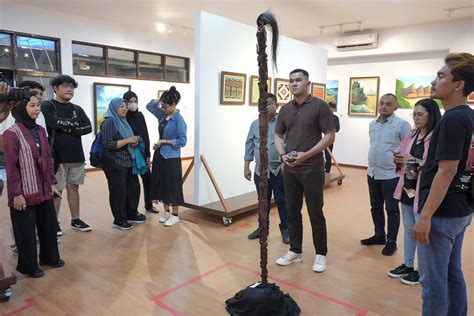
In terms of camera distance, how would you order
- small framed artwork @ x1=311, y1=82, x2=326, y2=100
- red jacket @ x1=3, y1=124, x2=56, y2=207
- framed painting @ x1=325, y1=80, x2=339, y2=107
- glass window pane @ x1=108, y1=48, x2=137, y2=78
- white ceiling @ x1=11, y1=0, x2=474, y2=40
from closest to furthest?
red jacket @ x1=3, y1=124, x2=56, y2=207
white ceiling @ x1=11, y1=0, x2=474, y2=40
small framed artwork @ x1=311, y1=82, x2=326, y2=100
glass window pane @ x1=108, y1=48, x2=137, y2=78
framed painting @ x1=325, y1=80, x2=339, y2=107

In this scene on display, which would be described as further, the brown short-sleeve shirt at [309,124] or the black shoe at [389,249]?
the black shoe at [389,249]

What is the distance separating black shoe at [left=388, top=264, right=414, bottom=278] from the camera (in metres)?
2.86

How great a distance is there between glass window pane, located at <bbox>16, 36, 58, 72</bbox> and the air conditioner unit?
6.21 m

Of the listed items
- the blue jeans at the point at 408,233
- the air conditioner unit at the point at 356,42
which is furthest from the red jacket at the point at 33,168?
the air conditioner unit at the point at 356,42

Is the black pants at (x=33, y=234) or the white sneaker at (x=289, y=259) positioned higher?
the black pants at (x=33, y=234)

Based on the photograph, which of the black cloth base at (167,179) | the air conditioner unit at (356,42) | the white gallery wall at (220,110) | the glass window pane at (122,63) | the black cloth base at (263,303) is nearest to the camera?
the black cloth base at (263,303)

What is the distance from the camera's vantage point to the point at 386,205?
330 centimetres

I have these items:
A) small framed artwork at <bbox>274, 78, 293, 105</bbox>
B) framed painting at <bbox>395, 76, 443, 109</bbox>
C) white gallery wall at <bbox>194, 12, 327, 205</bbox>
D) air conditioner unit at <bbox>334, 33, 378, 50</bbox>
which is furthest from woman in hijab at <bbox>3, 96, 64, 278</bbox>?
framed painting at <bbox>395, 76, 443, 109</bbox>

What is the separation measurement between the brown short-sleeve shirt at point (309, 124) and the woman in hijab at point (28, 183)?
6.52ft

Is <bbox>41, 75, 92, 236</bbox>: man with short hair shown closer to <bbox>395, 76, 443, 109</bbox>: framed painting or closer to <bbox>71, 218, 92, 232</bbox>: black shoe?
<bbox>71, 218, 92, 232</bbox>: black shoe

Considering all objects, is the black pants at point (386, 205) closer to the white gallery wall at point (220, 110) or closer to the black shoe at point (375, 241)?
the black shoe at point (375, 241)

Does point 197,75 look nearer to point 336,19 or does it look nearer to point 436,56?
point 336,19

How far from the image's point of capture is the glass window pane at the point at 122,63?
7984 millimetres

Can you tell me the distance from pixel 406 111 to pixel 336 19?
2604 millimetres
